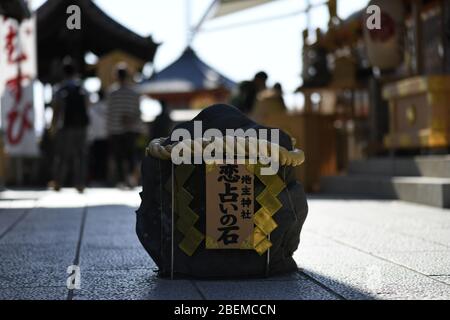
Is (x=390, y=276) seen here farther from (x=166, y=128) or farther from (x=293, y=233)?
(x=166, y=128)

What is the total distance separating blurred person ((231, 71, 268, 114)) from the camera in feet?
34.6

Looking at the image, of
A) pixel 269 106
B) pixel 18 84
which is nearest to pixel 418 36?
pixel 269 106

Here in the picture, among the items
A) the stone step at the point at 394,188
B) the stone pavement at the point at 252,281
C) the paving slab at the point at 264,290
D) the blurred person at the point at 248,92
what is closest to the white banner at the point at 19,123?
the blurred person at the point at 248,92

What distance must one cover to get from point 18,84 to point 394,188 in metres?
5.90

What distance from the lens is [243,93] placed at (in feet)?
34.7

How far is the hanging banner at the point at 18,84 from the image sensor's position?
1251 centimetres

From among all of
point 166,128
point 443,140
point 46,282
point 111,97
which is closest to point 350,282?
point 46,282

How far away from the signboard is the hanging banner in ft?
29.2

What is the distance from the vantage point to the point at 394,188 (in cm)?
1037

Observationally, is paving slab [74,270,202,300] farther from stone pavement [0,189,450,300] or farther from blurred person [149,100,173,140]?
blurred person [149,100,173,140]

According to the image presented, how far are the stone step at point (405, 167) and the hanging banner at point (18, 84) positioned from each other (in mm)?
5101

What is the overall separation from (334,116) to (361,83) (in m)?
1.80

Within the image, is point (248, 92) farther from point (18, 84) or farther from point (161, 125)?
point (161, 125)
